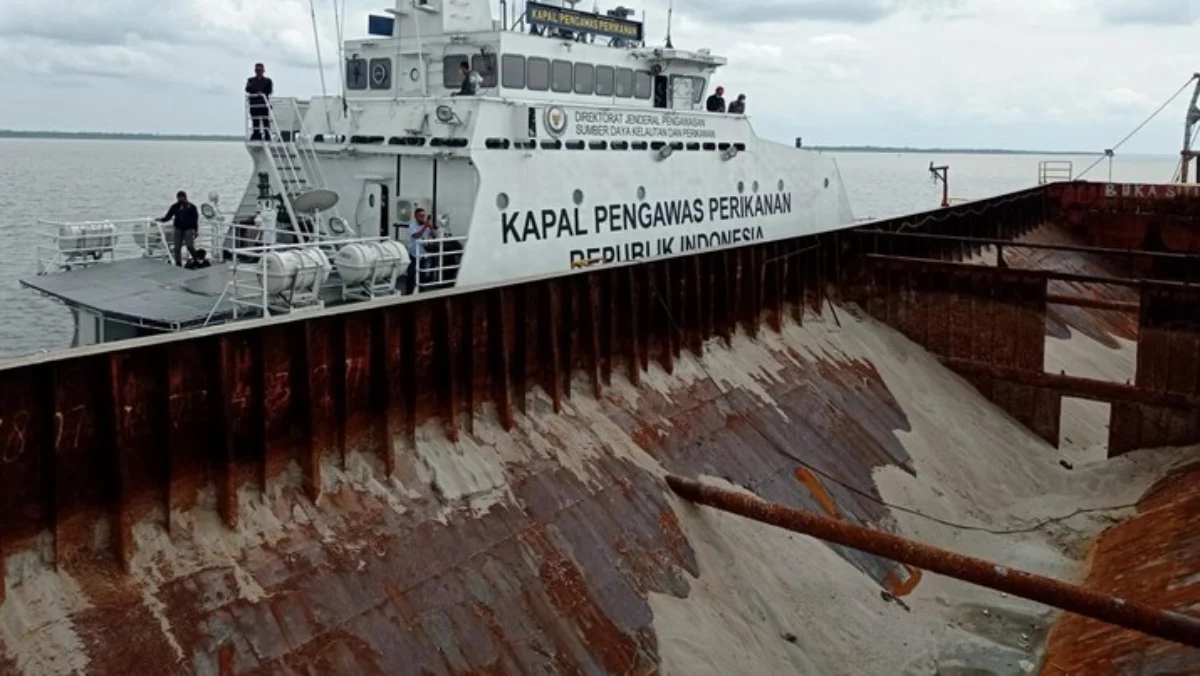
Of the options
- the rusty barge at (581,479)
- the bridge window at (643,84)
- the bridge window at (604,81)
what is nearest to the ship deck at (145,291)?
the rusty barge at (581,479)

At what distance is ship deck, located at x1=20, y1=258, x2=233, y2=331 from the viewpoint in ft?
40.9

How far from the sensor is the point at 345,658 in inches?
337

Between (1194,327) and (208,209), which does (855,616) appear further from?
(208,209)

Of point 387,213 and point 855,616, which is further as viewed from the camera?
point 387,213

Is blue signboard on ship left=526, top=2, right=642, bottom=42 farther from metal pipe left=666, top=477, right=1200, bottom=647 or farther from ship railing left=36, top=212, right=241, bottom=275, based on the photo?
metal pipe left=666, top=477, right=1200, bottom=647

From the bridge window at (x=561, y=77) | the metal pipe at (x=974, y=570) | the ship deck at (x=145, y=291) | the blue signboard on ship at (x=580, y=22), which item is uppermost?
the blue signboard on ship at (x=580, y=22)

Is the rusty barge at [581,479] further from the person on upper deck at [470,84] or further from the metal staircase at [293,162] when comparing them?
the metal staircase at [293,162]

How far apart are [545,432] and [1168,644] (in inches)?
275

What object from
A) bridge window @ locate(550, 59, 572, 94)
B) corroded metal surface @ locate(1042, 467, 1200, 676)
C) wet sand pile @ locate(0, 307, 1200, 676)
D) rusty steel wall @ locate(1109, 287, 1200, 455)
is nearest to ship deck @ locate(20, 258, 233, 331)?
wet sand pile @ locate(0, 307, 1200, 676)

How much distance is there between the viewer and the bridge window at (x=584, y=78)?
61.9 feet

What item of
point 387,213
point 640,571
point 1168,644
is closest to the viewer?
point 1168,644

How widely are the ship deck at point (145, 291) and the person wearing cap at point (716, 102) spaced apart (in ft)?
36.9

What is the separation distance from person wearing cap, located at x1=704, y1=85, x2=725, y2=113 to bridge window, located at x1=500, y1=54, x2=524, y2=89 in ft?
18.4

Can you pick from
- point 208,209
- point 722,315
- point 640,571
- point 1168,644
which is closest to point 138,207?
point 208,209
